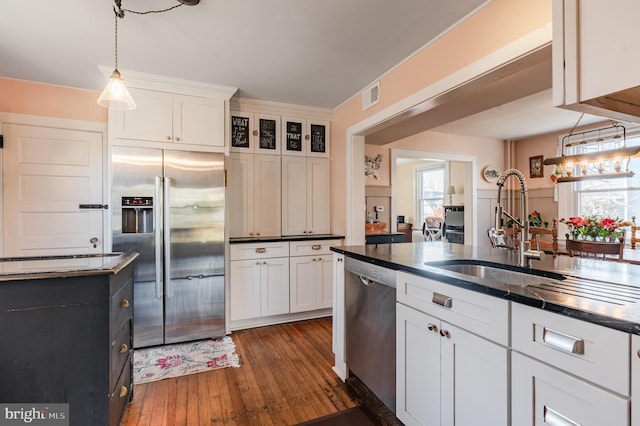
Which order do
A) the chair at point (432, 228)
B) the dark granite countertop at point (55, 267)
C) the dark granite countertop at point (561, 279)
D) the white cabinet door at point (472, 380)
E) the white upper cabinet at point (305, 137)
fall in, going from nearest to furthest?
the dark granite countertop at point (561, 279) → the white cabinet door at point (472, 380) → the dark granite countertop at point (55, 267) → the white upper cabinet at point (305, 137) → the chair at point (432, 228)

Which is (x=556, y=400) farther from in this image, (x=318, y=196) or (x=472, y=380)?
(x=318, y=196)

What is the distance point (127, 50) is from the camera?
93.9 inches

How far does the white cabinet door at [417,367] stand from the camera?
1418 millimetres

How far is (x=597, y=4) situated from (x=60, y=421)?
8.20ft

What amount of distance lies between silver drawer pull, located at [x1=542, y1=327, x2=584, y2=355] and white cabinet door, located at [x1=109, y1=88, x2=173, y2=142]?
3.10 meters

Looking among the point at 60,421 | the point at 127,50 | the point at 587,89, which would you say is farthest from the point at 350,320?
the point at 127,50

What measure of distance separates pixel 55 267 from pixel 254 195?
2237 mm

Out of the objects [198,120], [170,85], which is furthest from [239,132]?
[170,85]

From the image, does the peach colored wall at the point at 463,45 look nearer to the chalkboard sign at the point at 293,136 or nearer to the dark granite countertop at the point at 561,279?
the chalkboard sign at the point at 293,136

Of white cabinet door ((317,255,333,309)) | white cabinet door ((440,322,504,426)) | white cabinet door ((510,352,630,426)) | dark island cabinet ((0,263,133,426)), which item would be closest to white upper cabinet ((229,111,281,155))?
white cabinet door ((317,255,333,309))

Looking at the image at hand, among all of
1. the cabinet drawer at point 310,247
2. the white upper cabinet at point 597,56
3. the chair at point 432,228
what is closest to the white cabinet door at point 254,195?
the cabinet drawer at point 310,247

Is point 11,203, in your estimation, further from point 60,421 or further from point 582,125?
point 582,125

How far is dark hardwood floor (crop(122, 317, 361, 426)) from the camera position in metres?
1.88

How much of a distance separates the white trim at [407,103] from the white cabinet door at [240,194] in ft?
3.75
